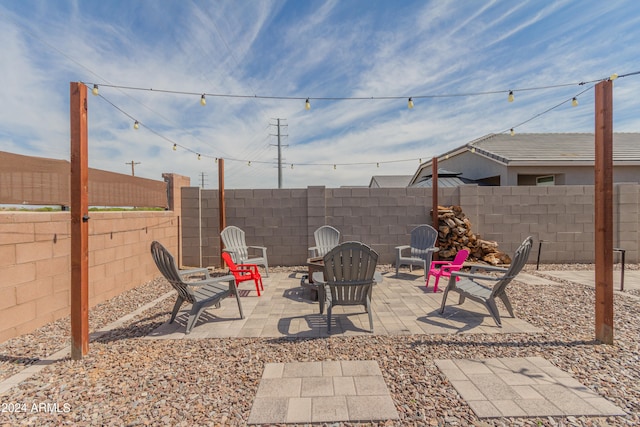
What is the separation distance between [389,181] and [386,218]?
42.1 feet

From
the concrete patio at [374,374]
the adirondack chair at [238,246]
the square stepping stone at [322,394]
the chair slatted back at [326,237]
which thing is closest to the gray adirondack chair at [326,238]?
the chair slatted back at [326,237]

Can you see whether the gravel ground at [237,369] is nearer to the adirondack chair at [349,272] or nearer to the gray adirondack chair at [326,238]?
the adirondack chair at [349,272]

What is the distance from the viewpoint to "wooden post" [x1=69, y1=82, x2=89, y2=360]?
7.42 ft

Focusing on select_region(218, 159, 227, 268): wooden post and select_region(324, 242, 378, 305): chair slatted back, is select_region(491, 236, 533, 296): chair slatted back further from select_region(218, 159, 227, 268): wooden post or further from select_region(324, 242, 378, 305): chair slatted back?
select_region(218, 159, 227, 268): wooden post

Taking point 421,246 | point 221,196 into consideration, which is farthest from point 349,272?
point 221,196

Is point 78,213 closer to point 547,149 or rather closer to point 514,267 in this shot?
point 514,267

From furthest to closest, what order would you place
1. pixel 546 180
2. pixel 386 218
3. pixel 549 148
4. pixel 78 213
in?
pixel 549 148, pixel 546 180, pixel 386 218, pixel 78 213

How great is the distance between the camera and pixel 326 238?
18.3ft

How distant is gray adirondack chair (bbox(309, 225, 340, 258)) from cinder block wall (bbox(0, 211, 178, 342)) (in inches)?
123

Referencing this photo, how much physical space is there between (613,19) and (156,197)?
300 inches

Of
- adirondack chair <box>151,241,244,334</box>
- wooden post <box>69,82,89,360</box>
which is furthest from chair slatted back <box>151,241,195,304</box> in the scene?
wooden post <box>69,82,89,360</box>

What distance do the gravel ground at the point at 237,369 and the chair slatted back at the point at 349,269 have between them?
467mm

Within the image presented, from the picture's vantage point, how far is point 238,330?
9.48 feet

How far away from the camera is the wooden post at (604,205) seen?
2.39 meters
